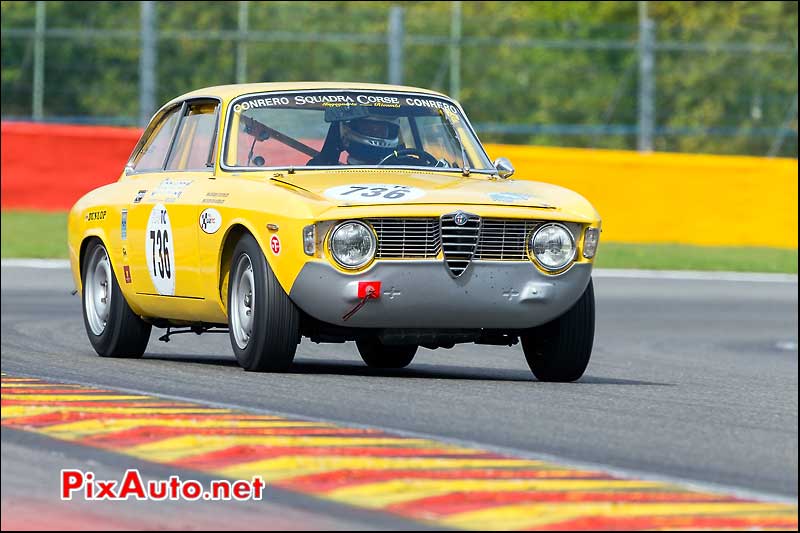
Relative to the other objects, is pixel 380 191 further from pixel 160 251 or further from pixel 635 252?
pixel 635 252

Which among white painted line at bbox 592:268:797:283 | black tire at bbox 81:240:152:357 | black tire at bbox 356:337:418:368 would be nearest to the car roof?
black tire at bbox 81:240:152:357

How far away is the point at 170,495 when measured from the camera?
584 cm

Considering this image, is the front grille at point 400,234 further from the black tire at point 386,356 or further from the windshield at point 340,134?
the black tire at point 386,356

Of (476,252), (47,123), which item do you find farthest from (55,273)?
(476,252)

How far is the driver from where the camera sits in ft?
32.3

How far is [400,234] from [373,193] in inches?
10.4

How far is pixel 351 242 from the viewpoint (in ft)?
28.9

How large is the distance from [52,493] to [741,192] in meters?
19.3

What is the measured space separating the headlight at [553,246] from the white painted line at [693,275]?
11.8 meters

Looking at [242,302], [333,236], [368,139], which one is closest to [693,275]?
[368,139]

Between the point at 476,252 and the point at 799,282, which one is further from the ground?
the point at 476,252

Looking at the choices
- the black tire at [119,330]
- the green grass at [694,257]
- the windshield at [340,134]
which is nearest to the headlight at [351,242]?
the windshield at [340,134]

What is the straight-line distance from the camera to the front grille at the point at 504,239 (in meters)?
8.92

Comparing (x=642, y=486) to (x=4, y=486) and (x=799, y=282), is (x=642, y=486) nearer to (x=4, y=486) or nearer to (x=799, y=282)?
(x=4, y=486)
